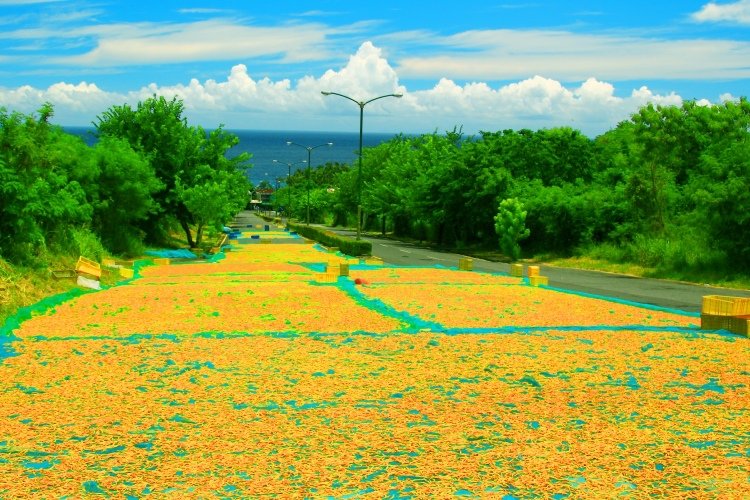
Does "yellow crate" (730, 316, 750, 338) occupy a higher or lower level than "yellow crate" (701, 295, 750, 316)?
lower

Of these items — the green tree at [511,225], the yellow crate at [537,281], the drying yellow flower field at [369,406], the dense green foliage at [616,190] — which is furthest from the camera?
the green tree at [511,225]

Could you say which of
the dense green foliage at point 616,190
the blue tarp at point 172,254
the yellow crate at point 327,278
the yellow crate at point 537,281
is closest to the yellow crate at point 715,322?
the yellow crate at point 537,281

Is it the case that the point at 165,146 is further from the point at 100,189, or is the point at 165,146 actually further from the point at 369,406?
the point at 369,406

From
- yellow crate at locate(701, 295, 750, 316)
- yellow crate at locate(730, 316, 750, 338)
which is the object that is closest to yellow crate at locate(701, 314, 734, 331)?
yellow crate at locate(730, 316, 750, 338)

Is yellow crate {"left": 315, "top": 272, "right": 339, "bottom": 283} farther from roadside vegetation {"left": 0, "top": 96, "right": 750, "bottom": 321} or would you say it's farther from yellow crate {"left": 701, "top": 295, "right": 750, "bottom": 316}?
yellow crate {"left": 701, "top": 295, "right": 750, "bottom": 316}

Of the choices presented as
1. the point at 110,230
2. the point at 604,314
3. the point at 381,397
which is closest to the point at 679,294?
the point at 604,314

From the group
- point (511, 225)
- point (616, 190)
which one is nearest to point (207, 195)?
point (511, 225)

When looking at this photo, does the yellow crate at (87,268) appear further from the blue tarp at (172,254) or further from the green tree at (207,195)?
the green tree at (207,195)
